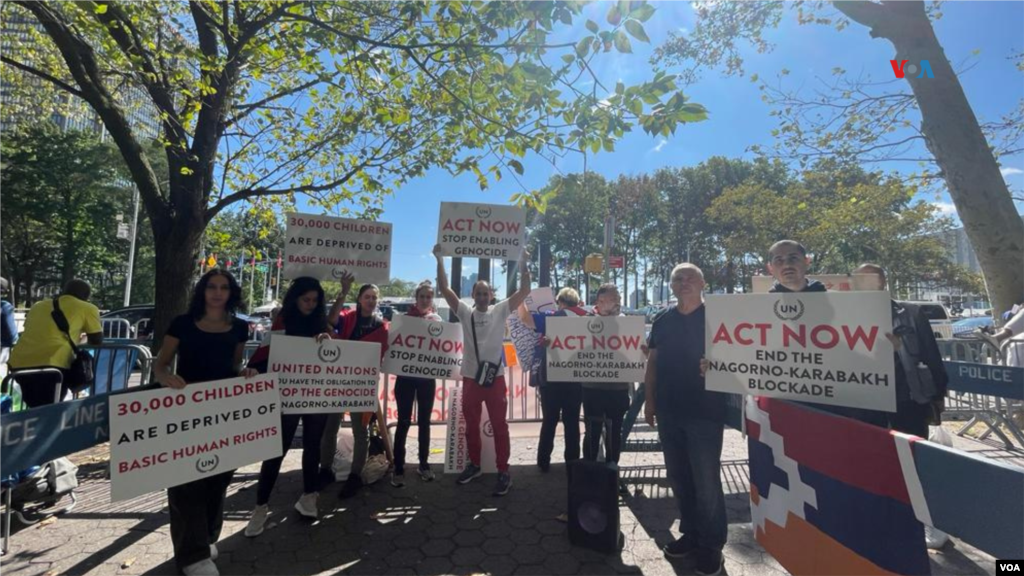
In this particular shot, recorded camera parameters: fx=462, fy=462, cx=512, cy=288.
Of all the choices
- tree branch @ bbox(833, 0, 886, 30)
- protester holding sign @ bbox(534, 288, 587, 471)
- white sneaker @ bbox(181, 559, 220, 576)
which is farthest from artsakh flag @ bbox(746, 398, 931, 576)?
tree branch @ bbox(833, 0, 886, 30)

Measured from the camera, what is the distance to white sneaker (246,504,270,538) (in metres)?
3.50

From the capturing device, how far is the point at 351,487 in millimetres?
4250

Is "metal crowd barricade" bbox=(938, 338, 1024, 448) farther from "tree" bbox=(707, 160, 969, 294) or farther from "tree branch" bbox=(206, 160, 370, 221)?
"tree" bbox=(707, 160, 969, 294)

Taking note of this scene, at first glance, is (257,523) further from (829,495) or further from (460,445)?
(829,495)

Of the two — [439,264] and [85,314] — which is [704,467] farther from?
[85,314]

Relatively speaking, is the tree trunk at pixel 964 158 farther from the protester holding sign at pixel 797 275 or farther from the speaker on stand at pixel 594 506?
the speaker on stand at pixel 594 506

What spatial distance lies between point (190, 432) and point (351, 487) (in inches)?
67.1

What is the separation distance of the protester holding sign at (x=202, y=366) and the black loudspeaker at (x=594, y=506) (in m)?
2.38

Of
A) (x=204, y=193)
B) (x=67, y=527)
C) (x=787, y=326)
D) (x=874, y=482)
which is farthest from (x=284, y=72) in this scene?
(x=874, y=482)

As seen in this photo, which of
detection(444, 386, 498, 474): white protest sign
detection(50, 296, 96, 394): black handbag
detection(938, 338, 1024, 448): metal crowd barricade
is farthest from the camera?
detection(938, 338, 1024, 448): metal crowd barricade

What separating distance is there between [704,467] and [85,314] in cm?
612

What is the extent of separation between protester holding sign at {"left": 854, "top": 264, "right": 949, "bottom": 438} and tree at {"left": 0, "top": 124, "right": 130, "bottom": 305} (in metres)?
36.4

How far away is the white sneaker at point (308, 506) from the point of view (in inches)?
146

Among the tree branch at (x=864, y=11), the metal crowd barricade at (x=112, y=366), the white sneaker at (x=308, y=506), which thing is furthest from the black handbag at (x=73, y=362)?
the tree branch at (x=864, y=11)
